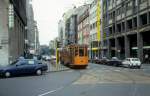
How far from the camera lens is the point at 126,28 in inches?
3472

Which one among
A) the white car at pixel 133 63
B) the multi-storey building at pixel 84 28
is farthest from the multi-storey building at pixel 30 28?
the white car at pixel 133 63

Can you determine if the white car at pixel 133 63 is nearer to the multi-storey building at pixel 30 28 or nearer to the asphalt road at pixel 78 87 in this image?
the asphalt road at pixel 78 87

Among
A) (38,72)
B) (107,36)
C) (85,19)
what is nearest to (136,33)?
(107,36)

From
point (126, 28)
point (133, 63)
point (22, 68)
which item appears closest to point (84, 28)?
point (126, 28)

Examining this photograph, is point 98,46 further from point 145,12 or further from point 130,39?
point 145,12

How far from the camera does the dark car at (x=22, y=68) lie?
117ft

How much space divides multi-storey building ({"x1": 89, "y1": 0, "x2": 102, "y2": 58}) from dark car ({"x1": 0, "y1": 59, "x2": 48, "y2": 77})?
82.5 m

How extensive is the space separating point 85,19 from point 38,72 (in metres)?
111

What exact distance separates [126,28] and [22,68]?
54.7m

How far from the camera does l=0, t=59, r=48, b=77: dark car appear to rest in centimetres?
3556

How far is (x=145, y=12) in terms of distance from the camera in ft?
251

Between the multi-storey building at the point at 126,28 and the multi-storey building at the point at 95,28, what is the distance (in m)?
6.72

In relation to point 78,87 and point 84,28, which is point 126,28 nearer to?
point 84,28

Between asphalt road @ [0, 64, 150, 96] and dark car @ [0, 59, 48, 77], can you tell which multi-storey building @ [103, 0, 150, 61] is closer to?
dark car @ [0, 59, 48, 77]
